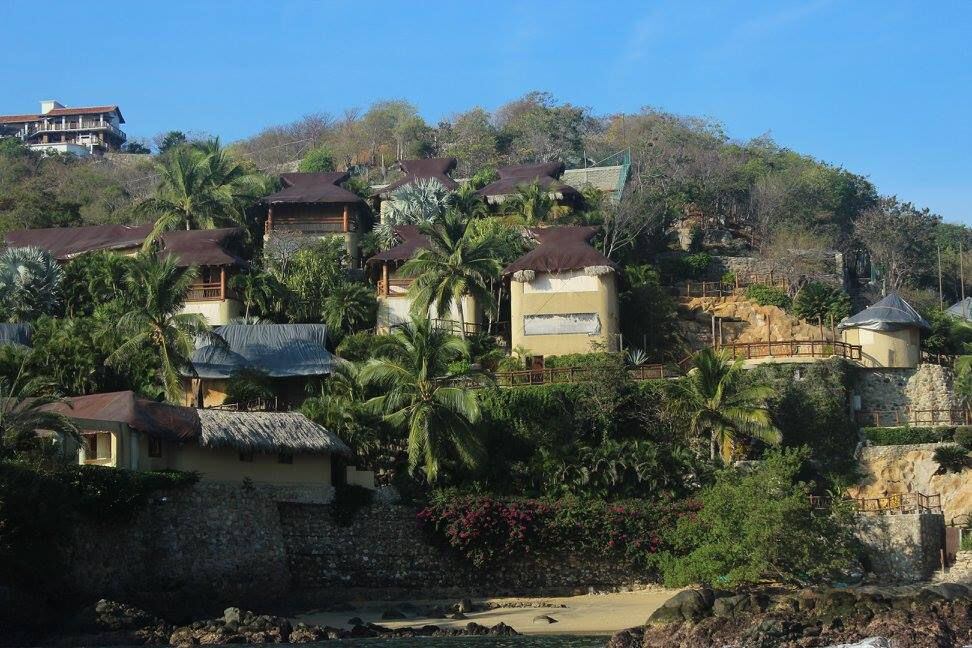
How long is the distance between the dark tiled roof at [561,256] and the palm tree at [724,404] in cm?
903

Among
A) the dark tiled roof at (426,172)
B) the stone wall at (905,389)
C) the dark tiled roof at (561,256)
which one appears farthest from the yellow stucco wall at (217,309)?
the stone wall at (905,389)

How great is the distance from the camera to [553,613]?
40.2 m

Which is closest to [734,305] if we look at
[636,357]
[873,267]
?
[636,357]

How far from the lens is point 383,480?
149 feet

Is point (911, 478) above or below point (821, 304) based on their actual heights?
below

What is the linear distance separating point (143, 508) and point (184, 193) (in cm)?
2870

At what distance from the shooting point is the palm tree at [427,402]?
1708 inches

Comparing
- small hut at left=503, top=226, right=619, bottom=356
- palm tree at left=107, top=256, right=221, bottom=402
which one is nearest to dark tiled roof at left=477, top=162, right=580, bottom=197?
small hut at left=503, top=226, right=619, bottom=356

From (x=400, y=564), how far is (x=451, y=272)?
13163 mm

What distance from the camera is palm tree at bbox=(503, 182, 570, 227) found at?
6341cm

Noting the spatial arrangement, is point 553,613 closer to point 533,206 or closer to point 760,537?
point 760,537

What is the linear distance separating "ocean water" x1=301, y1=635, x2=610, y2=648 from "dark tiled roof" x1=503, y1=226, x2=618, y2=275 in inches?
844

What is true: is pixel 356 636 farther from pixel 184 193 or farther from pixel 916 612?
pixel 184 193

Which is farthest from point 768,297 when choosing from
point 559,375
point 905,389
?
point 559,375
